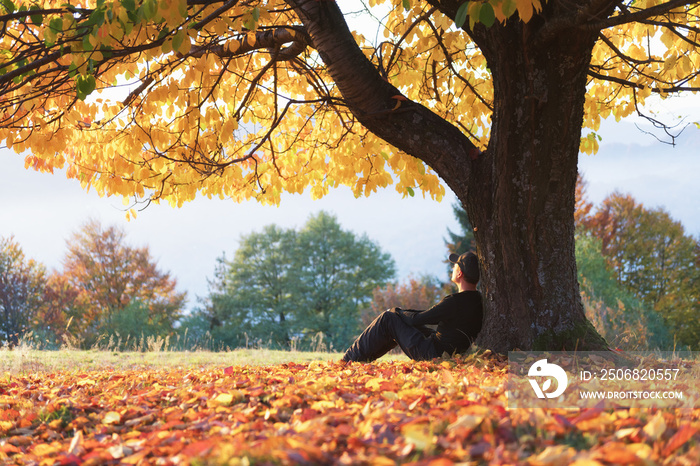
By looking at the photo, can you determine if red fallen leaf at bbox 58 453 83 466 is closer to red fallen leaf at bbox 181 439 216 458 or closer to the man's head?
red fallen leaf at bbox 181 439 216 458

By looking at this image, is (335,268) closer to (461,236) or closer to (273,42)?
(461,236)

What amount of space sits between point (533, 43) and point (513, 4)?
1.39 meters

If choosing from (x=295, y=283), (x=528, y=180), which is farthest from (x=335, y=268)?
(x=528, y=180)

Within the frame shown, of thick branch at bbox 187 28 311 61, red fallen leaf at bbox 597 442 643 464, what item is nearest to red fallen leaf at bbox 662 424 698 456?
red fallen leaf at bbox 597 442 643 464

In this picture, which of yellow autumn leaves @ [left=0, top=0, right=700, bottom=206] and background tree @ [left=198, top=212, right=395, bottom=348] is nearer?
yellow autumn leaves @ [left=0, top=0, right=700, bottom=206]

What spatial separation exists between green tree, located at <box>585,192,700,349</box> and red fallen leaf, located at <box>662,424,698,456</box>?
2192 centimetres

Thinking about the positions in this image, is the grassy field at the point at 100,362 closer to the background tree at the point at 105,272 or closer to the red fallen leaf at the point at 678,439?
the red fallen leaf at the point at 678,439

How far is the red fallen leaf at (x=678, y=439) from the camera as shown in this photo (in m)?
1.79

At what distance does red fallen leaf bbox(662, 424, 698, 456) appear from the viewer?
1.79m

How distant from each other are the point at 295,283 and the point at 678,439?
98.6 ft

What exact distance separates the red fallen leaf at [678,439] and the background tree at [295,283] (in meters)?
25.8

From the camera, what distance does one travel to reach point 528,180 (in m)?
4.19

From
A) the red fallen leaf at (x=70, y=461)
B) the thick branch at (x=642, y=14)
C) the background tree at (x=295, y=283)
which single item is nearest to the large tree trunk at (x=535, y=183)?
the thick branch at (x=642, y=14)

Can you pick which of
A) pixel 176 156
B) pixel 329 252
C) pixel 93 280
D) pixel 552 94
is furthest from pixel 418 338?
pixel 329 252
